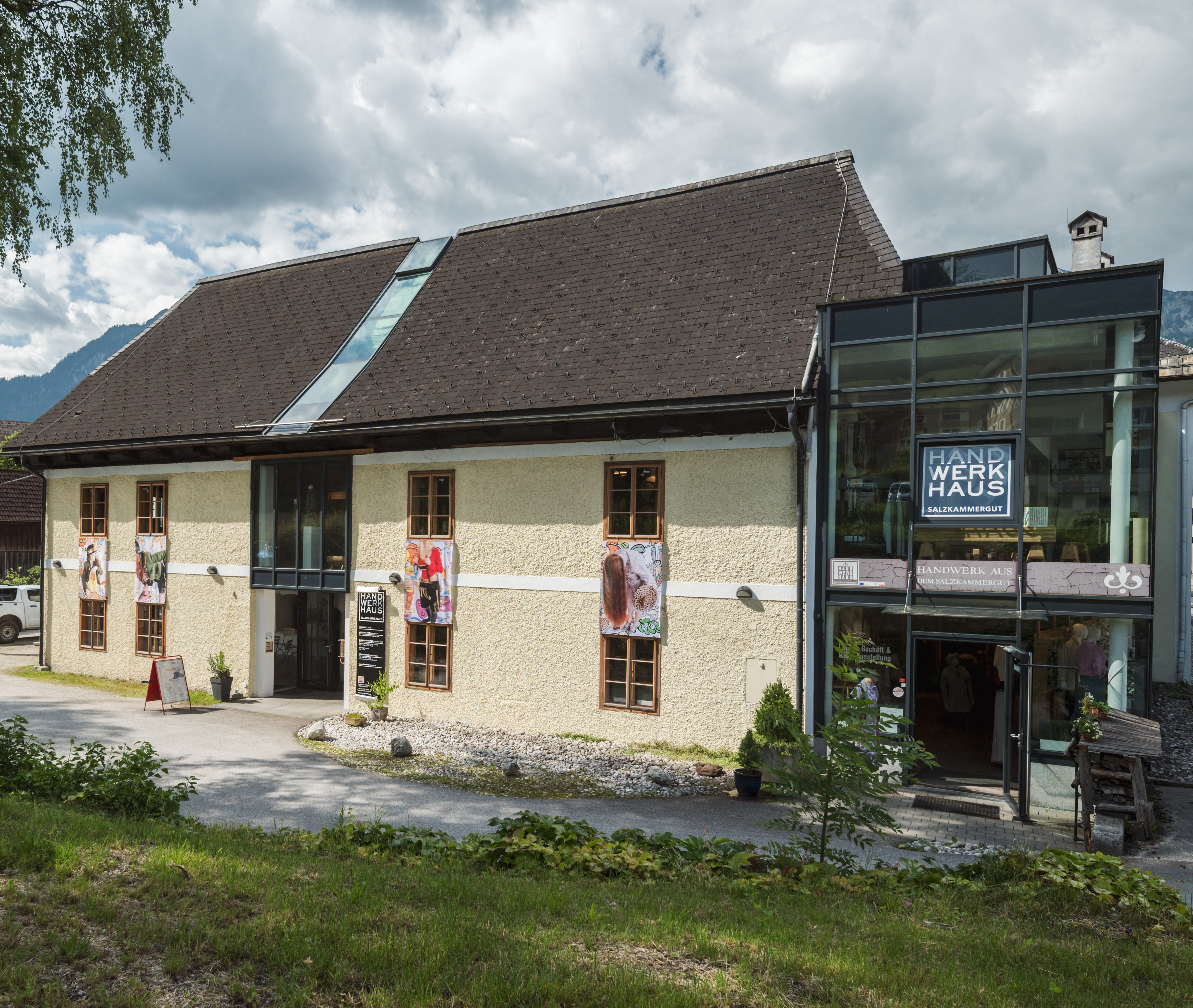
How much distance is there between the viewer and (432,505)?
15602mm

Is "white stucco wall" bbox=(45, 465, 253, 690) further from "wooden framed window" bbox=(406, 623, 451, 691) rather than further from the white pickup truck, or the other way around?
the white pickup truck

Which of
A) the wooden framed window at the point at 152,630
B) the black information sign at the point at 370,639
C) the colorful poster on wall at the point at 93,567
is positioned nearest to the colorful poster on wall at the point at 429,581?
the black information sign at the point at 370,639

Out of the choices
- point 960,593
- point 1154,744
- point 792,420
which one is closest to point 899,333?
point 792,420

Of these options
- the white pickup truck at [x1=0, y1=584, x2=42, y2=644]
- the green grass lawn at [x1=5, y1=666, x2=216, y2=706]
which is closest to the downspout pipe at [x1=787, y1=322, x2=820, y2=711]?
the green grass lawn at [x1=5, y1=666, x2=216, y2=706]

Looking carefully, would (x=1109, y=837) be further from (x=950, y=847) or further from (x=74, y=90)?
(x=74, y=90)

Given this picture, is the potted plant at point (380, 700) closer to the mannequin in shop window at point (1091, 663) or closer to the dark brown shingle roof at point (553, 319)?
the dark brown shingle roof at point (553, 319)

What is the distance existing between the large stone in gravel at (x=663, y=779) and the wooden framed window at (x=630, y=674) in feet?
5.76

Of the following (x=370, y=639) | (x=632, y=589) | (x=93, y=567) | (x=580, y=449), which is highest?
(x=580, y=449)

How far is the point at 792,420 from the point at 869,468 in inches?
53.9

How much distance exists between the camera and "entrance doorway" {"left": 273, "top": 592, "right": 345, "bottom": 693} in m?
19.5

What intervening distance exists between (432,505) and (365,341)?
526 centimetres

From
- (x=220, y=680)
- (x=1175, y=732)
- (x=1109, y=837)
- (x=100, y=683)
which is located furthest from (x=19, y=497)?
(x=1175, y=732)

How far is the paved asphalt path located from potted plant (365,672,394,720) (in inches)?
56.6

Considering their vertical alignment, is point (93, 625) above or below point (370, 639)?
below
